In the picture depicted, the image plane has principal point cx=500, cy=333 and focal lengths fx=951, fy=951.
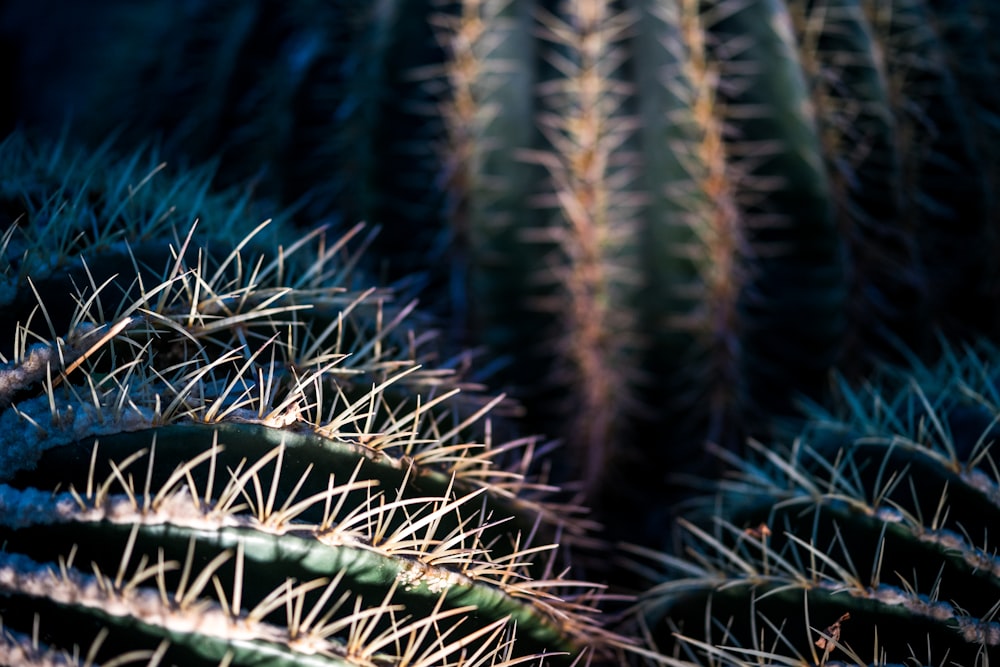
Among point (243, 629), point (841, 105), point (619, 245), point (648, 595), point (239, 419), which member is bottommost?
point (648, 595)

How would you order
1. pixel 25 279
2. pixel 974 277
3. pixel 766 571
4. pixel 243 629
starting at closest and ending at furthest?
pixel 243 629 < pixel 25 279 < pixel 766 571 < pixel 974 277

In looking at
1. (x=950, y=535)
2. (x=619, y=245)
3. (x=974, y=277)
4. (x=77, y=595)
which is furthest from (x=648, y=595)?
(x=974, y=277)

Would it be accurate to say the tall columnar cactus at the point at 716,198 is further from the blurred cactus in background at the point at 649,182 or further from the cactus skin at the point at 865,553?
the cactus skin at the point at 865,553

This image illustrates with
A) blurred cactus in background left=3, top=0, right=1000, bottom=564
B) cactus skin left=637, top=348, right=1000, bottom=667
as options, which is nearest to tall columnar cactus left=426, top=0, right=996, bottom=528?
blurred cactus in background left=3, top=0, right=1000, bottom=564

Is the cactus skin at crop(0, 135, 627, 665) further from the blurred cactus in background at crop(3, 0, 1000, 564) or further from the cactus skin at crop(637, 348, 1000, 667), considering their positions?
the blurred cactus in background at crop(3, 0, 1000, 564)

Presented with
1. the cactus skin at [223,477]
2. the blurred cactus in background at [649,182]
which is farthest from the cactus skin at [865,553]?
the blurred cactus in background at [649,182]

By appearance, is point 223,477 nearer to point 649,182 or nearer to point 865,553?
point 865,553

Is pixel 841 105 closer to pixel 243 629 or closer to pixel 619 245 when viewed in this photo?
pixel 619 245
